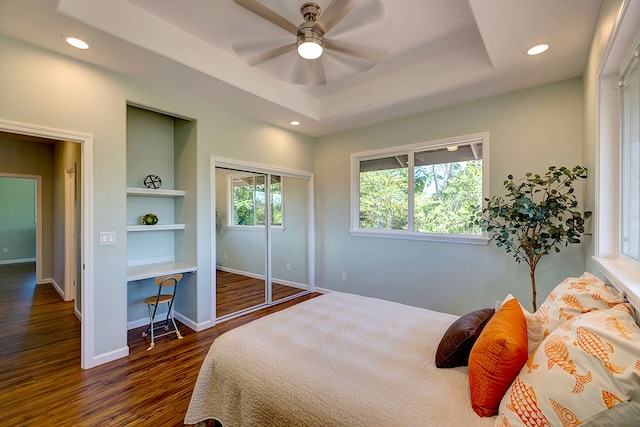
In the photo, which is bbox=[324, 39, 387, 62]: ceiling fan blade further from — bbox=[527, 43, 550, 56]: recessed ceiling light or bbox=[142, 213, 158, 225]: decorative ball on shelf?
bbox=[142, 213, 158, 225]: decorative ball on shelf

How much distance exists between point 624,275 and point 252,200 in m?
3.66

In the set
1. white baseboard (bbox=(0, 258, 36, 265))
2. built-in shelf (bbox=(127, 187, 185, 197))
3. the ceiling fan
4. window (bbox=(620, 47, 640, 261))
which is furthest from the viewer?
white baseboard (bbox=(0, 258, 36, 265))

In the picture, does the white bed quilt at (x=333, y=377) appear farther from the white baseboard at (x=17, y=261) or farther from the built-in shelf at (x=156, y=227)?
the white baseboard at (x=17, y=261)

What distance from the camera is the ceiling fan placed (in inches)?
65.4

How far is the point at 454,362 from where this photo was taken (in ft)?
4.54

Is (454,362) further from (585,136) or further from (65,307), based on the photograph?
(65,307)

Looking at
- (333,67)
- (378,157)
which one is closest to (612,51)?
(333,67)

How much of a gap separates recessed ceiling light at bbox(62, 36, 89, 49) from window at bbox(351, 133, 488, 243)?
318 centimetres

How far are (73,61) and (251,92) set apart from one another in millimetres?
1528

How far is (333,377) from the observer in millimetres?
1310

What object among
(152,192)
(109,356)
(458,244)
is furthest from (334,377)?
(152,192)

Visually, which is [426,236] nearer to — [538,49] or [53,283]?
[538,49]

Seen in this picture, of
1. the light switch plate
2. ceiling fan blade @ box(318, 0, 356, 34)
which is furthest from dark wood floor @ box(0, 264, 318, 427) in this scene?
ceiling fan blade @ box(318, 0, 356, 34)

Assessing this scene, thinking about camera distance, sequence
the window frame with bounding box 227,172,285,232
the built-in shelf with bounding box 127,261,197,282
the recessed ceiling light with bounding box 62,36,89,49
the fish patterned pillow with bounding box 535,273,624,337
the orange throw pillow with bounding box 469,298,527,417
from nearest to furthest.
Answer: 1. the orange throw pillow with bounding box 469,298,527,417
2. the fish patterned pillow with bounding box 535,273,624,337
3. the recessed ceiling light with bounding box 62,36,89,49
4. the built-in shelf with bounding box 127,261,197,282
5. the window frame with bounding box 227,172,285,232
